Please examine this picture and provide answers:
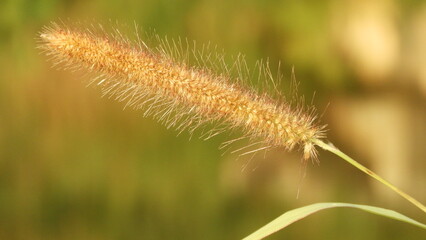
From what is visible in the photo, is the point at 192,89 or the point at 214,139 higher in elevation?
the point at 214,139

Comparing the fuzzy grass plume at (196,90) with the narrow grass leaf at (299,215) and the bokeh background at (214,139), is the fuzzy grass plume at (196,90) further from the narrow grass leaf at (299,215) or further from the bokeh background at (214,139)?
the bokeh background at (214,139)

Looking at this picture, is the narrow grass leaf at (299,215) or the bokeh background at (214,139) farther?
the bokeh background at (214,139)

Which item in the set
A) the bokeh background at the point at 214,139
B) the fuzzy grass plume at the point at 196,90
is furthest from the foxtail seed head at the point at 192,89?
the bokeh background at the point at 214,139

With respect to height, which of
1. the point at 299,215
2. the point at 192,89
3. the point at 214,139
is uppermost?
the point at 214,139

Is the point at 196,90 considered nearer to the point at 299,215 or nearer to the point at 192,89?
the point at 192,89

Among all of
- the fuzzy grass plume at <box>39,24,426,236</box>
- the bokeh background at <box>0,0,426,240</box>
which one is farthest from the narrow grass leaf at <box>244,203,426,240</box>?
the bokeh background at <box>0,0,426,240</box>

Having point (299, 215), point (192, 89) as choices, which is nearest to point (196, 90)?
point (192, 89)

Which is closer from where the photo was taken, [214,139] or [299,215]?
[299,215]
